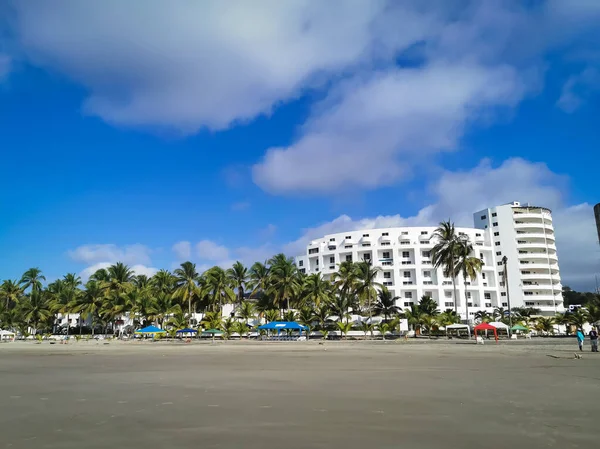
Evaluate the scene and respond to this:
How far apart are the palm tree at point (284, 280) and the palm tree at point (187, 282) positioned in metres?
15.1

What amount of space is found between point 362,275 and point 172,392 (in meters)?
59.5

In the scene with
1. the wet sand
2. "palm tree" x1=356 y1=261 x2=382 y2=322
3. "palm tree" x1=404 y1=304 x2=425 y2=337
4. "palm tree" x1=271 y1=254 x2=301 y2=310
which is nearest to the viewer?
the wet sand

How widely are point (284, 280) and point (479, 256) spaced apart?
170ft

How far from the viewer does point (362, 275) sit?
2785 inches

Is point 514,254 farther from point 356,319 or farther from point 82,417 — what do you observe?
point 82,417

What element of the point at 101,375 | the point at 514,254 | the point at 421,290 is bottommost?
the point at 101,375

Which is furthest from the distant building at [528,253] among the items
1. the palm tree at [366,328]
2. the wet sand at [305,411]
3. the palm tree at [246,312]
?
the wet sand at [305,411]

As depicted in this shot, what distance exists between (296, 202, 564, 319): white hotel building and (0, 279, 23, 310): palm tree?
62.2 metres

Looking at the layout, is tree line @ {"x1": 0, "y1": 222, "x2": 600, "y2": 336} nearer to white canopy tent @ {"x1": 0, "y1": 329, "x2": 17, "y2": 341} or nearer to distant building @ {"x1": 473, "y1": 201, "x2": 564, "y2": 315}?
white canopy tent @ {"x1": 0, "y1": 329, "x2": 17, "y2": 341}

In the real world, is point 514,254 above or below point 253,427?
above

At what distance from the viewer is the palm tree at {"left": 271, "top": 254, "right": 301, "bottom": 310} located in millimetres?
72938

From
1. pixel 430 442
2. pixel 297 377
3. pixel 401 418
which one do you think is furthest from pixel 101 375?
pixel 430 442

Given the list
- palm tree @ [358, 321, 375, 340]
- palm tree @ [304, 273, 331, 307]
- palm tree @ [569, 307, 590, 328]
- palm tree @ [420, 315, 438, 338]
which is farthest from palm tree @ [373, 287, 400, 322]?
palm tree @ [569, 307, 590, 328]

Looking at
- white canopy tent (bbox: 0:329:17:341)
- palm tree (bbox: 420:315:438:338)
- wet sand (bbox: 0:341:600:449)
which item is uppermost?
palm tree (bbox: 420:315:438:338)
